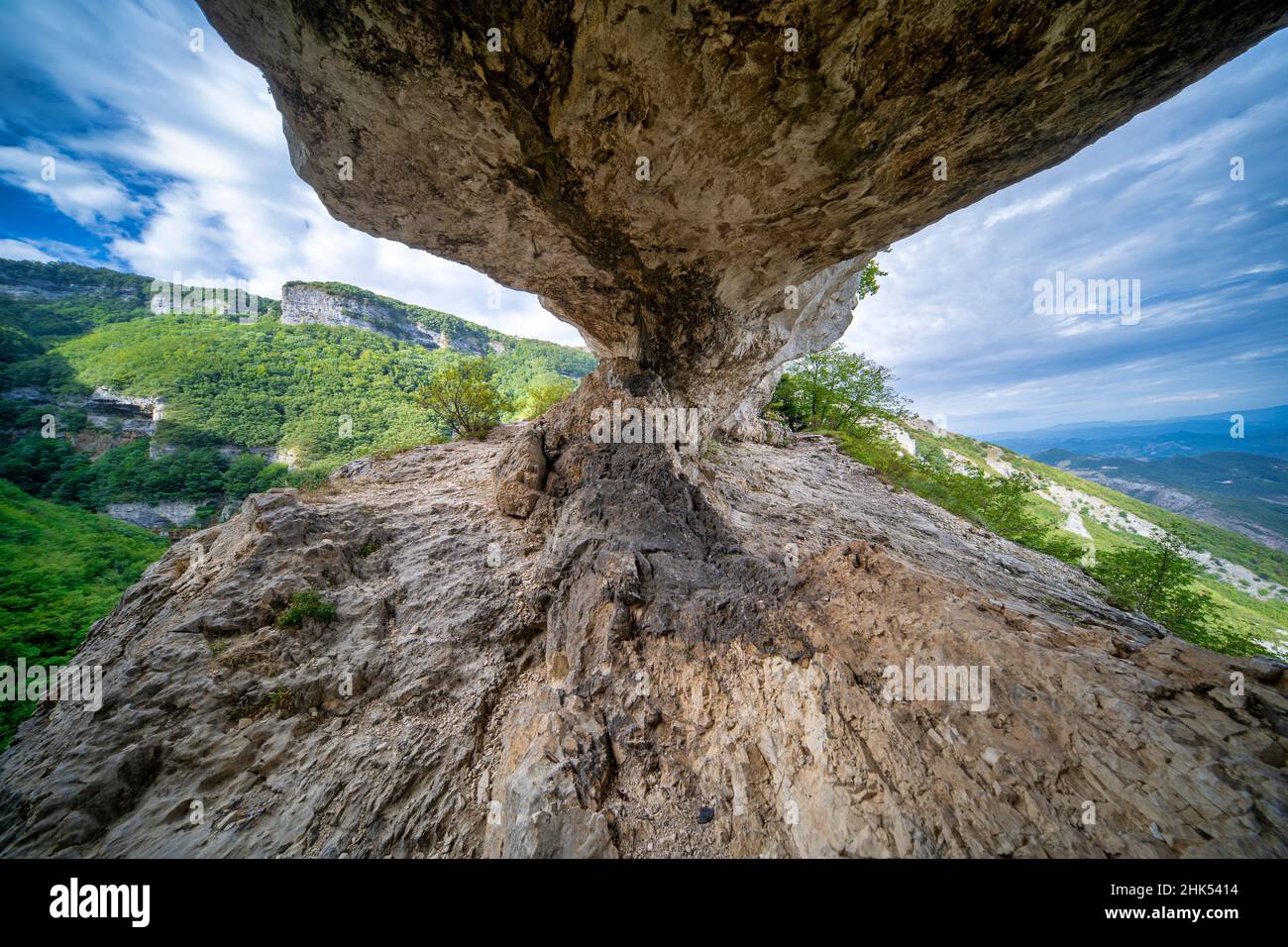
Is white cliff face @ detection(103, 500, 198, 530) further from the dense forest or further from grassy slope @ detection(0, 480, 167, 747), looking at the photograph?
grassy slope @ detection(0, 480, 167, 747)

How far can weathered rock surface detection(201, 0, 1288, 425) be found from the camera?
3834mm

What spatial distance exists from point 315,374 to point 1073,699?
6667 centimetres

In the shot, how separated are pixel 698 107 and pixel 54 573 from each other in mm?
43325

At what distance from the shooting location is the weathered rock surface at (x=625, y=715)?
3.29 meters

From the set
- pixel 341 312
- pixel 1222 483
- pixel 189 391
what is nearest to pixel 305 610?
pixel 189 391

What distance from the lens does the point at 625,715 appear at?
487 cm

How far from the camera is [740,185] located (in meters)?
5.59

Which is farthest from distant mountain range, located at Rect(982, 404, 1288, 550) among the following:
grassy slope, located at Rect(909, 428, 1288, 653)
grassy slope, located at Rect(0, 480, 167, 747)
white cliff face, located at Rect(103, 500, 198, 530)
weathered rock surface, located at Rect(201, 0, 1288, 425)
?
white cliff face, located at Rect(103, 500, 198, 530)

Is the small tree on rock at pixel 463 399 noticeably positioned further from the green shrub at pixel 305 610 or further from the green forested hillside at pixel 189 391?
the green forested hillside at pixel 189 391

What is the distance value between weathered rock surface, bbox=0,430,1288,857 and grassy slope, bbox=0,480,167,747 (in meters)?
16.7
